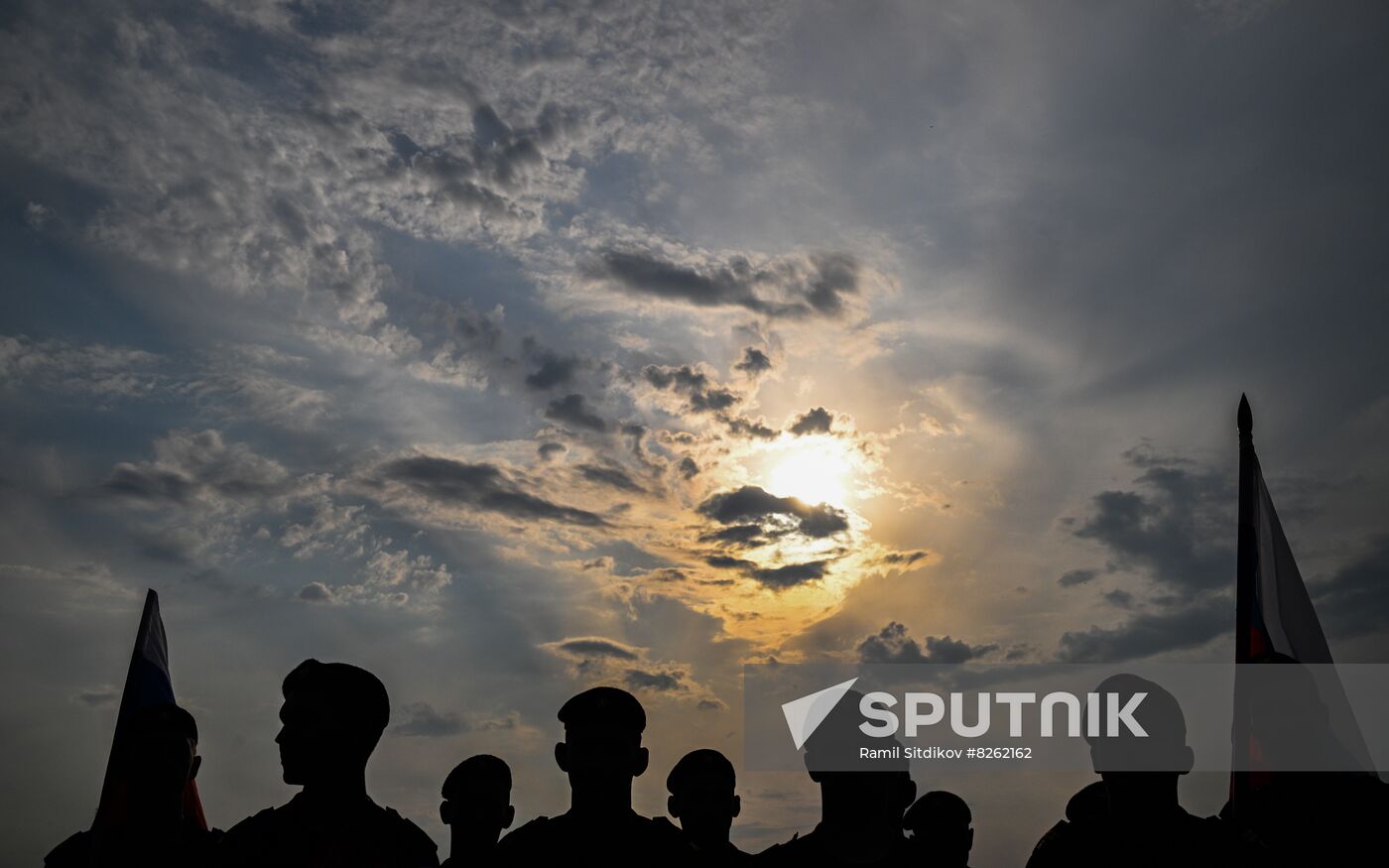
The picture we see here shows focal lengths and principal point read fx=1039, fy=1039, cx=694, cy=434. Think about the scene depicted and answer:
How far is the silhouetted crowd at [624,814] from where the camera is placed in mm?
6879

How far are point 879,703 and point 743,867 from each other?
1.76m

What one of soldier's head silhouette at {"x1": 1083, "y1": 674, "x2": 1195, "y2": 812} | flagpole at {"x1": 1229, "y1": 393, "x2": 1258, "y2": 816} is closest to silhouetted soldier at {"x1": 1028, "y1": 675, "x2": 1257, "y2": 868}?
soldier's head silhouette at {"x1": 1083, "y1": 674, "x2": 1195, "y2": 812}

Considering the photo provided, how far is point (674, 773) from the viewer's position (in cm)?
1148

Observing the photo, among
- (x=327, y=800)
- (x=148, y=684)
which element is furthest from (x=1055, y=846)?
(x=148, y=684)

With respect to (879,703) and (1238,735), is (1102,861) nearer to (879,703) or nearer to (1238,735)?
(879,703)

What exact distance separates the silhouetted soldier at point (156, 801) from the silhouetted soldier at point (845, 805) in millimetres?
4816

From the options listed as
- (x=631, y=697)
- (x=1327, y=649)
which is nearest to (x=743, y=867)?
(x=631, y=697)

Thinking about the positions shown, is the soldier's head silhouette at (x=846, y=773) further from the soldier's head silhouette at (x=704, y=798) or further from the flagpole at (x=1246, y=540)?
the flagpole at (x=1246, y=540)

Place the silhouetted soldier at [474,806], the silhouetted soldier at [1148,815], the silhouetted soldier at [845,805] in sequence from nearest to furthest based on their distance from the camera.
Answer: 1. the silhouetted soldier at [1148,815]
2. the silhouetted soldier at [845,805]
3. the silhouetted soldier at [474,806]

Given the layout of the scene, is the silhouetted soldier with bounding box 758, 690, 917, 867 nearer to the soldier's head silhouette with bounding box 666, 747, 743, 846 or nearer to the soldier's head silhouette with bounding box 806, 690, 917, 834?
the soldier's head silhouette with bounding box 806, 690, 917, 834

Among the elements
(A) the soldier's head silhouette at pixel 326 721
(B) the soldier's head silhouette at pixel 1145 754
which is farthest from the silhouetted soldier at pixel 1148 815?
(A) the soldier's head silhouette at pixel 326 721

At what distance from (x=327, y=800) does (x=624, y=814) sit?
197 centimetres

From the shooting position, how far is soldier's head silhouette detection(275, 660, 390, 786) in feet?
→ 22.6

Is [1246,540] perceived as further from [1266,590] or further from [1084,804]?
[1084,804]
